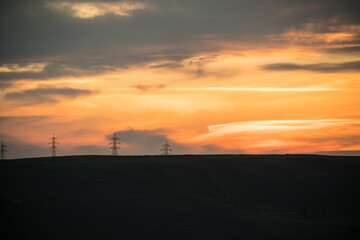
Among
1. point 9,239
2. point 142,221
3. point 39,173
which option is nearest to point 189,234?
point 142,221

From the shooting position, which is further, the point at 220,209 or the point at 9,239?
the point at 220,209

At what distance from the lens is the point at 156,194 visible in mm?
67312

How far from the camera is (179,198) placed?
2638 inches

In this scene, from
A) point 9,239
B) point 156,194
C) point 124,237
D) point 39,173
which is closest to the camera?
point 9,239

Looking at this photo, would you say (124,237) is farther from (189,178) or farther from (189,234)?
(189,178)

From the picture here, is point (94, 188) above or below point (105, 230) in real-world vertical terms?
above

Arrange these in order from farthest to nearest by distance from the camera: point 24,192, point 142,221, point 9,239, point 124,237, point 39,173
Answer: point 39,173 → point 24,192 → point 142,221 → point 124,237 → point 9,239

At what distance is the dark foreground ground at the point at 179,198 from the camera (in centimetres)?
5497

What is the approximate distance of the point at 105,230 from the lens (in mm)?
53438

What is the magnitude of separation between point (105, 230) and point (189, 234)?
8.27 metres

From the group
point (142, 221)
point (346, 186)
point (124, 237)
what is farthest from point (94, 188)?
point (346, 186)

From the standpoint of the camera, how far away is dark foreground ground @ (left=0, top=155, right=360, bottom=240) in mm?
54969

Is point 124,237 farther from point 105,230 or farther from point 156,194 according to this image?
point 156,194

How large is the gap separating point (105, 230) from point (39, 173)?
2166 centimetres
